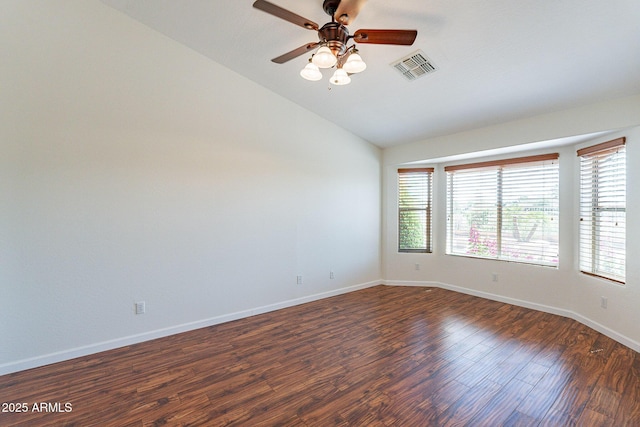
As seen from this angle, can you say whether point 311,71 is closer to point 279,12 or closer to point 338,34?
point 338,34


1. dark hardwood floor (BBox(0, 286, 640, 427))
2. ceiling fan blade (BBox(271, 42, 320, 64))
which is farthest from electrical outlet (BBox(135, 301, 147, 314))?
ceiling fan blade (BBox(271, 42, 320, 64))

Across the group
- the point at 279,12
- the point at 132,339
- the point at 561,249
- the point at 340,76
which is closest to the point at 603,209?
the point at 561,249

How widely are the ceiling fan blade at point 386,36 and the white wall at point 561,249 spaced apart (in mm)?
2627

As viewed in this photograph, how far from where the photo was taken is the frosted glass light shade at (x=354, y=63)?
6.68 feet

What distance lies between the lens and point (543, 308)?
12.8 ft

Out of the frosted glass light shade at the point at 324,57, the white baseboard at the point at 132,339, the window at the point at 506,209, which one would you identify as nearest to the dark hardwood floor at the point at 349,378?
the white baseboard at the point at 132,339

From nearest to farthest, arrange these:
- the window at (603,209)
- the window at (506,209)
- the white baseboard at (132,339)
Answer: the white baseboard at (132,339) < the window at (603,209) < the window at (506,209)

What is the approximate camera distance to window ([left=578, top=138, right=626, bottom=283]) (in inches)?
120

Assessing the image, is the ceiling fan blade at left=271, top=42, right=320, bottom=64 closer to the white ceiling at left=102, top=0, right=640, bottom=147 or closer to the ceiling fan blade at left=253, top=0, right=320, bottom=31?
the ceiling fan blade at left=253, top=0, right=320, bottom=31

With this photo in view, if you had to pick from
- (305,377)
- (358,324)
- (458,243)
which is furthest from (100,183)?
(458,243)

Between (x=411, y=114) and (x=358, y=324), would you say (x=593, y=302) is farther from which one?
(x=411, y=114)

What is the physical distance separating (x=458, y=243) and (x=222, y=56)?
15.1ft

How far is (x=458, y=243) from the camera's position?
4902 millimetres

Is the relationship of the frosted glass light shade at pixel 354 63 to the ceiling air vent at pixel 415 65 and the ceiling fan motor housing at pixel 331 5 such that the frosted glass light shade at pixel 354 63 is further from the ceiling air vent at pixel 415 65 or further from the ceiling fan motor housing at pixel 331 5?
the ceiling air vent at pixel 415 65
